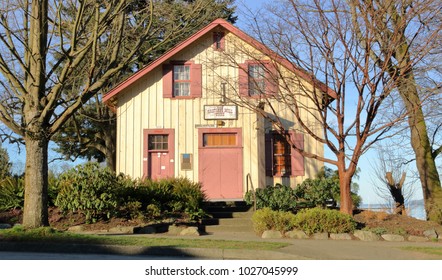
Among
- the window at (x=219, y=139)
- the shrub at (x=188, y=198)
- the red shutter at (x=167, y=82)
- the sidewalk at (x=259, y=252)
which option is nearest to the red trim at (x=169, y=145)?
the window at (x=219, y=139)

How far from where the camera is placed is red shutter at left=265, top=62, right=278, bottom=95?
16.8m

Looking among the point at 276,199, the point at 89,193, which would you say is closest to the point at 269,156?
the point at 276,199

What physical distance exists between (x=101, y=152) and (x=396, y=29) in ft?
69.3

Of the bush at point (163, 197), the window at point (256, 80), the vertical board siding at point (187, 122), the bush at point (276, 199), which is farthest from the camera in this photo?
the vertical board siding at point (187, 122)

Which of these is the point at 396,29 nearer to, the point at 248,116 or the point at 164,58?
the point at 248,116

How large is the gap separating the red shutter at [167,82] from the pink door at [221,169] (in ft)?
6.76

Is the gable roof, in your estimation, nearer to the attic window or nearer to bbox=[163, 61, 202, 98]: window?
the attic window

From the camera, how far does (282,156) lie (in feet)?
65.2

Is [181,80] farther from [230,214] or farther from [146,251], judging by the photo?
[146,251]

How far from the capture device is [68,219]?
15.0 metres

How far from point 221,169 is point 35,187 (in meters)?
8.47

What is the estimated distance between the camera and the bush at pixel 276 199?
17094 millimetres

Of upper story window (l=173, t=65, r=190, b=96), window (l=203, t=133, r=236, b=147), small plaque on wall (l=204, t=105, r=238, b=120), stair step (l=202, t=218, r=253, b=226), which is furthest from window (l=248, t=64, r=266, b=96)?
stair step (l=202, t=218, r=253, b=226)

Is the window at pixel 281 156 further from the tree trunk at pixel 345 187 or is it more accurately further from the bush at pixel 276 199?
the tree trunk at pixel 345 187
